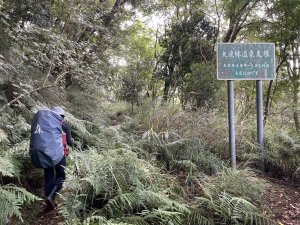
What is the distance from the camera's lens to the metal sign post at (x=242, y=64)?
6316 mm

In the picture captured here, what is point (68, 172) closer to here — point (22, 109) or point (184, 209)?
point (184, 209)

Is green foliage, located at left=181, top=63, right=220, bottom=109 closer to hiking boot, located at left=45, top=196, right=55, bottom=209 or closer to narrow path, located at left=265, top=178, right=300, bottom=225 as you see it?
narrow path, located at left=265, top=178, right=300, bottom=225

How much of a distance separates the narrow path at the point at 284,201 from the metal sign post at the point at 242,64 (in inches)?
25.1

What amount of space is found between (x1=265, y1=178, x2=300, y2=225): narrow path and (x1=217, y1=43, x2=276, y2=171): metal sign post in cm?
64

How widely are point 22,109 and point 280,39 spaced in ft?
27.9

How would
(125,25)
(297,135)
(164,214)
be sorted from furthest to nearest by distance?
(125,25) → (297,135) → (164,214)

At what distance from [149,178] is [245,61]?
3130mm

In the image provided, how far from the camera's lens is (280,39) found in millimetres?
11016

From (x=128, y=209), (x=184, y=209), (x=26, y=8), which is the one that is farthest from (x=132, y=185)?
(x=26, y=8)

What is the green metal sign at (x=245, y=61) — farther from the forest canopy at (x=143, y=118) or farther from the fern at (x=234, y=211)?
the fern at (x=234, y=211)

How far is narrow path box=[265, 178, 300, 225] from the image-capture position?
466cm

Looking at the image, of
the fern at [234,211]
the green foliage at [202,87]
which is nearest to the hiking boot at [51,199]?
the fern at [234,211]

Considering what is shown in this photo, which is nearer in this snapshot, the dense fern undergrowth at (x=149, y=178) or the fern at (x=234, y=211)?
the dense fern undergrowth at (x=149, y=178)

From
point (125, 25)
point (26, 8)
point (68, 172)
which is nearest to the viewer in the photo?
point (68, 172)
